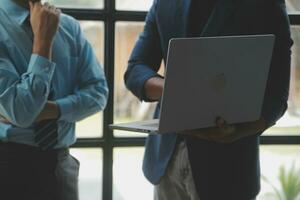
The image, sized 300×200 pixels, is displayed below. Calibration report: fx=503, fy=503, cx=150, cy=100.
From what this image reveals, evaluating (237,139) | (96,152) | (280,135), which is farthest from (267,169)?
(237,139)

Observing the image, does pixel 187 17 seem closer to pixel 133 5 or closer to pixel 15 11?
pixel 15 11

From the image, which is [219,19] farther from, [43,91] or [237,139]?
[43,91]

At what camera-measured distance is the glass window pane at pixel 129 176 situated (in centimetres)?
237

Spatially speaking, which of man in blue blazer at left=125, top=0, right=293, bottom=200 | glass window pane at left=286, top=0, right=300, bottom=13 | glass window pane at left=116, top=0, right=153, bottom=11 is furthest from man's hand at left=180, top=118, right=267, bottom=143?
glass window pane at left=286, top=0, right=300, bottom=13

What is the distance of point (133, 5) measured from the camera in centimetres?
231

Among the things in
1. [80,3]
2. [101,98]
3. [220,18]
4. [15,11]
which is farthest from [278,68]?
[80,3]

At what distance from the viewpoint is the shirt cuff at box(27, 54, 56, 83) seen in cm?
148

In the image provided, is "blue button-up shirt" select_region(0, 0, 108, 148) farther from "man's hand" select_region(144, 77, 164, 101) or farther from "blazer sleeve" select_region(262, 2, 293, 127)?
"blazer sleeve" select_region(262, 2, 293, 127)

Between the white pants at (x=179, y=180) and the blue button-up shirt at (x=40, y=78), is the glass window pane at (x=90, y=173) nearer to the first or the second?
the blue button-up shirt at (x=40, y=78)

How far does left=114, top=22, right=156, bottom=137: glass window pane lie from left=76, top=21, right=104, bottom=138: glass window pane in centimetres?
7

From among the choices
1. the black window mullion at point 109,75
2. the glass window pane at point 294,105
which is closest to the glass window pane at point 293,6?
the glass window pane at point 294,105

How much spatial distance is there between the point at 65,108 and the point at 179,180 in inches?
18.4

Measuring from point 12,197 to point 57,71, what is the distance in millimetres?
419

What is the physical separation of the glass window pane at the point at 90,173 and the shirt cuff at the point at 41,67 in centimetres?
86
